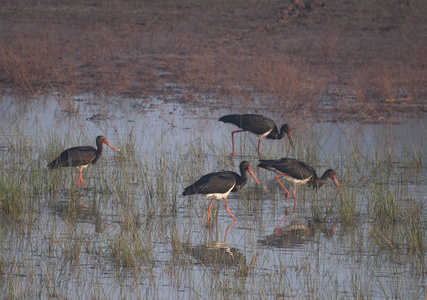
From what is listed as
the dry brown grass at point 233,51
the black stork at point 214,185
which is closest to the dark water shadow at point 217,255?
the black stork at point 214,185

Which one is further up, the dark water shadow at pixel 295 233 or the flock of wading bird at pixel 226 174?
the flock of wading bird at pixel 226 174

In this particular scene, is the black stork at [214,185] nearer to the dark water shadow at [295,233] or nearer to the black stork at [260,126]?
the dark water shadow at [295,233]

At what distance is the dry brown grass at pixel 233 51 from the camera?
17.1 meters

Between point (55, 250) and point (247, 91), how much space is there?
37.2 ft

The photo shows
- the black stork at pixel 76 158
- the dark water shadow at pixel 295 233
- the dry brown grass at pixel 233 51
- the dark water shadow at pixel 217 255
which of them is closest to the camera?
the dark water shadow at pixel 217 255

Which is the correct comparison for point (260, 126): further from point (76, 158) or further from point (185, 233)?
point (185, 233)

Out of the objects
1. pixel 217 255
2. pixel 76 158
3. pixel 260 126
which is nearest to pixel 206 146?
pixel 260 126

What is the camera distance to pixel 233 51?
74.8ft

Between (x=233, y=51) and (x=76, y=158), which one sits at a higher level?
(x=233, y=51)

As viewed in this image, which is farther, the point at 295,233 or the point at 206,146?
the point at 206,146

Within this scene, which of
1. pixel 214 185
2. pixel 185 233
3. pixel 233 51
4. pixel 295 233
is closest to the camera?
pixel 185 233

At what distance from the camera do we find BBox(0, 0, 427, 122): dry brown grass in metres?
17.1

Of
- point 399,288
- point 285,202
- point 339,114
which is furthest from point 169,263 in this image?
point 339,114

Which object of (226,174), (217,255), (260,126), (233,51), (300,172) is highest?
(233,51)
